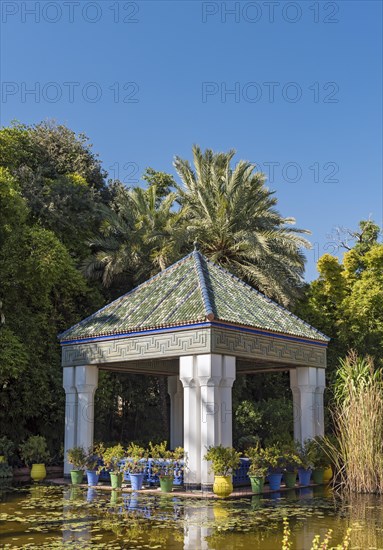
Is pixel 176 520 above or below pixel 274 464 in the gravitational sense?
below

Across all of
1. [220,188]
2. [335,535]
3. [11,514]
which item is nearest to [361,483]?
[335,535]

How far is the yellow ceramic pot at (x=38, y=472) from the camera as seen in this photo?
18.1m

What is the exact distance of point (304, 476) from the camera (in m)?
16.3

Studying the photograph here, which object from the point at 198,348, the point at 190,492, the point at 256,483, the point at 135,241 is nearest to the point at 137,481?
the point at 190,492

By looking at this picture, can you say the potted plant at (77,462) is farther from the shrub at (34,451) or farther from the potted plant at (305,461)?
the potted plant at (305,461)

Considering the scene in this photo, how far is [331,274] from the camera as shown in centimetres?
3112

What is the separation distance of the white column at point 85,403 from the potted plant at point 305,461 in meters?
5.32

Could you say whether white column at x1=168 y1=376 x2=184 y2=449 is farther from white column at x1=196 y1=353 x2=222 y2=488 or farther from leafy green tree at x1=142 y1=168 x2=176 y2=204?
leafy green tree at x1=142 y1=168 x2=176 y2=204

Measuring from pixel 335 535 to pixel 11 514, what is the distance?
18.3ft

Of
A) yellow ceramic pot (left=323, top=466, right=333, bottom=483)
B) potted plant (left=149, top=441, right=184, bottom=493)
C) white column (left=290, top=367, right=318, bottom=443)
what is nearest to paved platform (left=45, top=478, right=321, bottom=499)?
potted plant (left=149, top=441, right=184, bottom=493)

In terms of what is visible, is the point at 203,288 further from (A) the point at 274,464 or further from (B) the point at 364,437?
(B) the point at 364,437

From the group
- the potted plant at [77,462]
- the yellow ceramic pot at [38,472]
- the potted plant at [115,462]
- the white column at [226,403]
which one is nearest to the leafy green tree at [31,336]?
the yellow ceramic pot at [38,472]

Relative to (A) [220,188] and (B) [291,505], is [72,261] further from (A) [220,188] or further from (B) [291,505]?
(B) [291,505]

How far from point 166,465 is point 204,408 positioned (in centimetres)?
174
